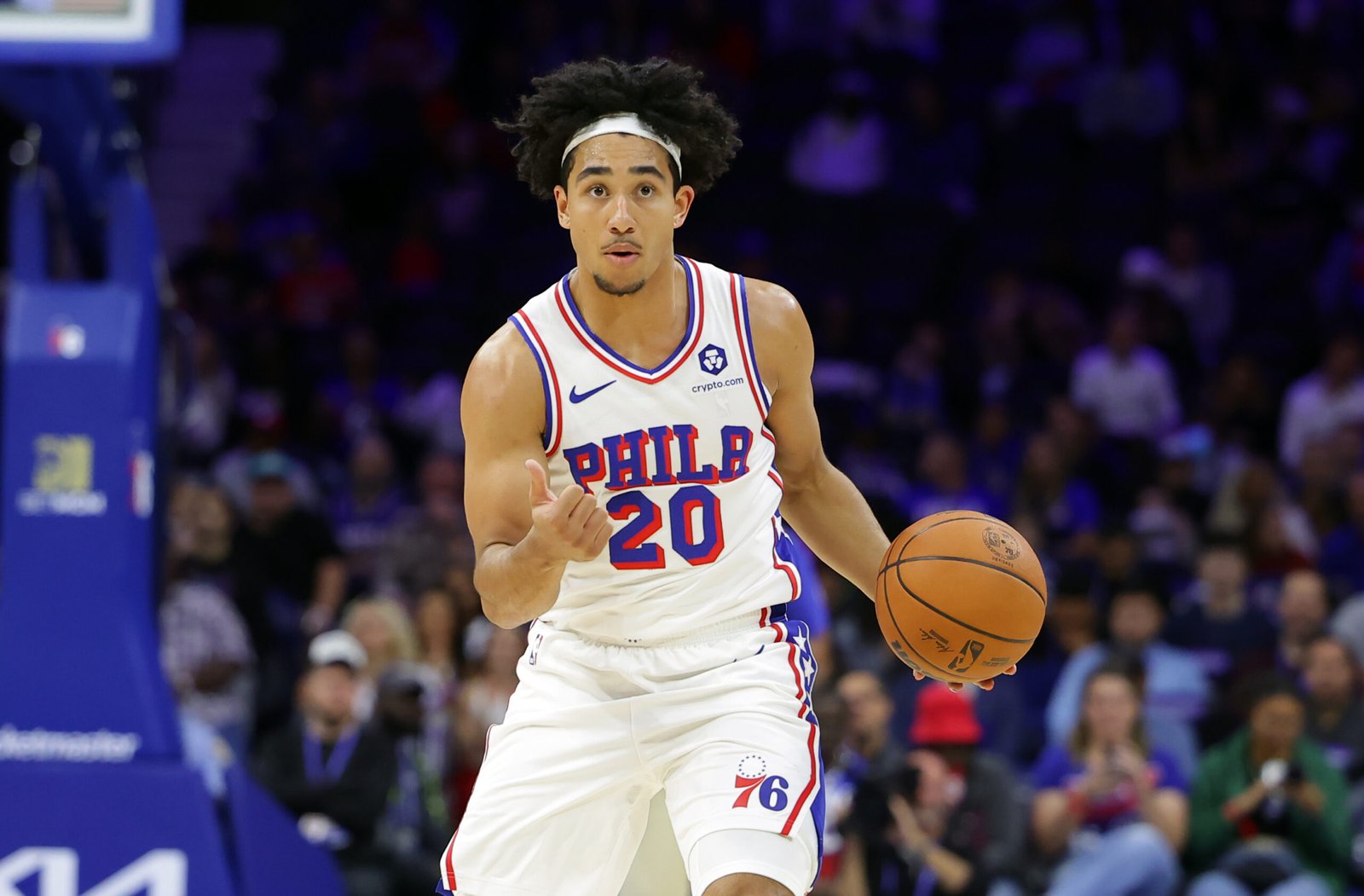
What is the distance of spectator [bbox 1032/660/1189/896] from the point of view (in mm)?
6789

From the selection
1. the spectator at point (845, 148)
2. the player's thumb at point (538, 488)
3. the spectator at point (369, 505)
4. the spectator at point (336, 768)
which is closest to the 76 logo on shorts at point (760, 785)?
the player's thumb at point (538, 488)

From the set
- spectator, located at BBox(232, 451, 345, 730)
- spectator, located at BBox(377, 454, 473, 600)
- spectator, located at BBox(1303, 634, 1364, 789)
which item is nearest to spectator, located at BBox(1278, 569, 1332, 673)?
spectator, located at BBox(1303, 634, 1364, 789)

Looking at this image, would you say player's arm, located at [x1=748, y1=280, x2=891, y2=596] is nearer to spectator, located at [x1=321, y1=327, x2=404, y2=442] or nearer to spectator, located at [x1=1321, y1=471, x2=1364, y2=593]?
spectator, located at [x1=1321, y1=471, x2=1364, y2=593]

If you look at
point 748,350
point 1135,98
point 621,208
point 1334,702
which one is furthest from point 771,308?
point 1135,98

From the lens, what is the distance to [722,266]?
1146 centimetres

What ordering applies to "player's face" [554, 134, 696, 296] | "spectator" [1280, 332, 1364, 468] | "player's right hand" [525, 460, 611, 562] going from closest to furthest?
"player's right hand" [525, 460, 611, 562]
"player's face" [554, 134, 696, 296]
"spectator" [1280, 332, 1364, 468]

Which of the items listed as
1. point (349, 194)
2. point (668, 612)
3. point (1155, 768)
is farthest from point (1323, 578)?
point (349, 194)

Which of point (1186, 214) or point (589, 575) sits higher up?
point (1186, 214)

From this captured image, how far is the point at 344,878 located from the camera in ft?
23.0

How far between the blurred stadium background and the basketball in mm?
2650

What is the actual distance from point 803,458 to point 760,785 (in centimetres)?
83

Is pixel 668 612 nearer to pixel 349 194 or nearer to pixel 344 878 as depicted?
pixel 344 878

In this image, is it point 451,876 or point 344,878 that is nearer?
point 451,876

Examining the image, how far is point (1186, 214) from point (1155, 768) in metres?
5.24
